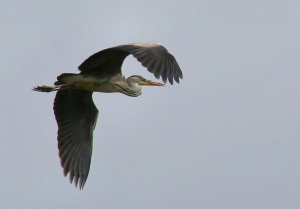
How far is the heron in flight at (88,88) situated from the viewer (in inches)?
616

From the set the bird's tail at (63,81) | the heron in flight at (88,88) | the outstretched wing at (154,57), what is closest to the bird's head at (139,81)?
the heron in flight at (88,88)

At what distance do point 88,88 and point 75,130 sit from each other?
125 centimetres

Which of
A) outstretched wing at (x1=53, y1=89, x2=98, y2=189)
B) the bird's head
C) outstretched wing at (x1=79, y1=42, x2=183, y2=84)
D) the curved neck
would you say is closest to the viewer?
outstretched wing at (x1=79, y1=42, x2=183, y2=84)

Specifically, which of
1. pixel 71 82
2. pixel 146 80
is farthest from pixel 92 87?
pixel 146 80

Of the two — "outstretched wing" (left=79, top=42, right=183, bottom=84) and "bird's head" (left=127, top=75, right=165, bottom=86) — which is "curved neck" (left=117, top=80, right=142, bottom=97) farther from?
"outstretched wing" (left=79, top=42, right=183, bottom=84)

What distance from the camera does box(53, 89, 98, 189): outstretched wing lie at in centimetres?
1792

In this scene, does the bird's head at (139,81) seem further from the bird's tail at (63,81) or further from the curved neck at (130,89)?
the bird's tail at (63,81)

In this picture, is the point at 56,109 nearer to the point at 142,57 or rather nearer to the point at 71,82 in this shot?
the point at 71,82

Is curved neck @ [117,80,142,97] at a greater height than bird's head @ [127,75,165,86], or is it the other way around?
bird's head @ [127,75,165,86]

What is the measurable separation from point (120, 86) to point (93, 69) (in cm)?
60

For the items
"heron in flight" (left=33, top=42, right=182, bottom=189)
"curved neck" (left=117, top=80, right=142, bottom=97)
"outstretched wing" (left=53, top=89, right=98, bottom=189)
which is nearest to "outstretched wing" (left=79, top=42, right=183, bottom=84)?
"heron in flight" (left=33, top=42, right=182, bottom=189)

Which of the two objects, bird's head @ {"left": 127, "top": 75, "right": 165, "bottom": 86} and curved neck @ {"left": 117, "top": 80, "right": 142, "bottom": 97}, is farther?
bird's head @ {"left": 127, "top": 75, "right": 165, "bottom": 86}

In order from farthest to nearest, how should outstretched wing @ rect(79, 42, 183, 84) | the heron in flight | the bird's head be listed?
1. the bird's head
2. the heron in flight
3. outstretched wing @ rect(79, 42, 183, 84)

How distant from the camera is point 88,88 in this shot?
17141 millimetres
